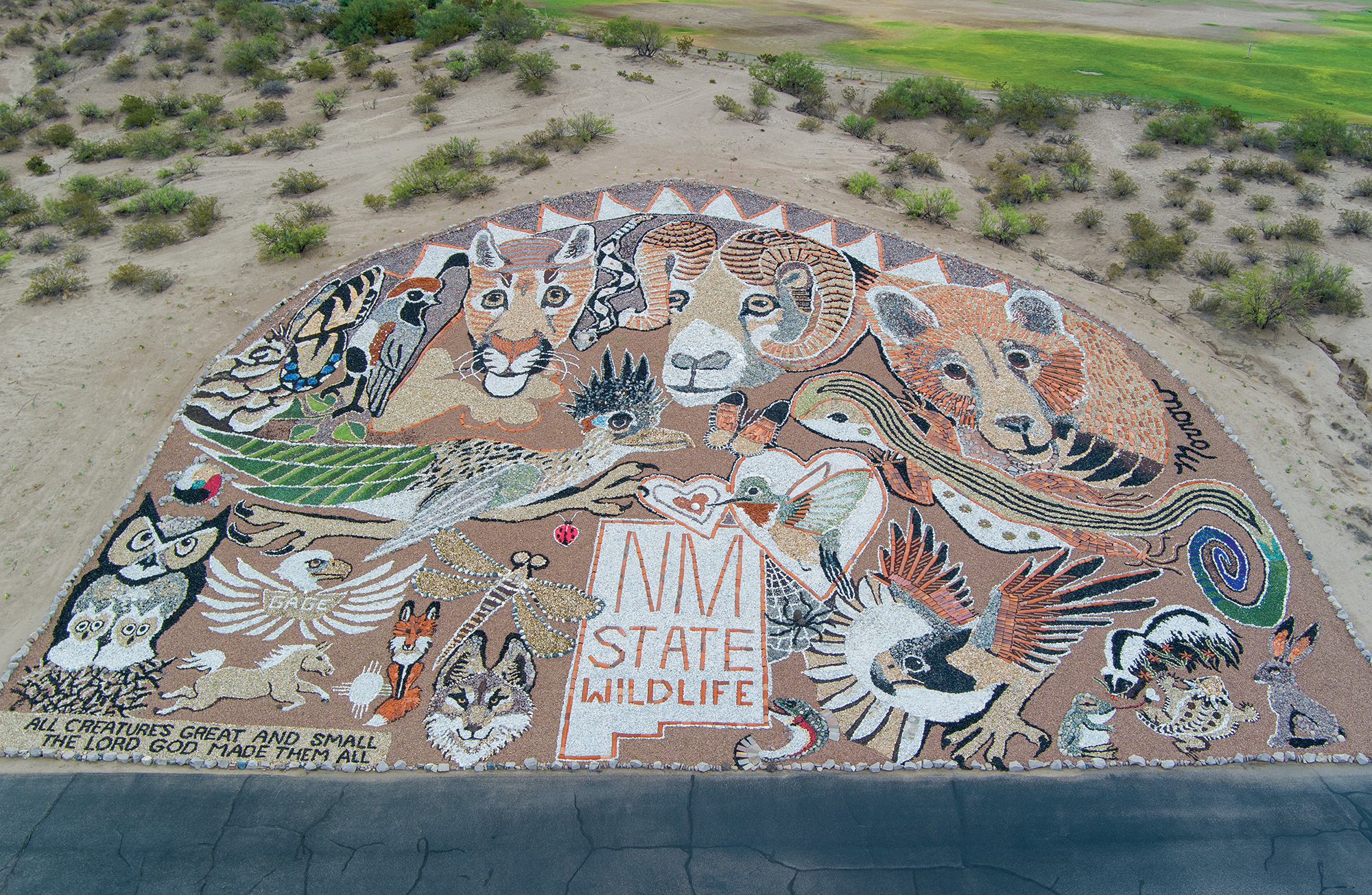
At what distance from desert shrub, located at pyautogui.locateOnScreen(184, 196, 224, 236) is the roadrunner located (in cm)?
920

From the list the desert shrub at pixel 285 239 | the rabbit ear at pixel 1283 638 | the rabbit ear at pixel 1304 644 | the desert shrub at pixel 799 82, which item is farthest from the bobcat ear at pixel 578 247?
the rabbit ear at pixel 1304 644

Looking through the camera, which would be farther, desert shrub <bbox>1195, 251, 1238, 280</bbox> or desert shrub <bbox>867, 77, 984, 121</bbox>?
desert shrub <bbox>867, 77, 984, 121</bbox>

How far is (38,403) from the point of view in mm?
15828

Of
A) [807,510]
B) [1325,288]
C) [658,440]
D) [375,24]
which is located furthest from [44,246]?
[1325,288]

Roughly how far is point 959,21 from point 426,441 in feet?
142

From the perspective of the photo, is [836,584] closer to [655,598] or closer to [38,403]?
[655,598]

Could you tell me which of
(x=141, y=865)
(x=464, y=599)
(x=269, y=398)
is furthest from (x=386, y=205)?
(x=141, y=865)

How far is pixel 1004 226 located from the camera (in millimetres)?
21234

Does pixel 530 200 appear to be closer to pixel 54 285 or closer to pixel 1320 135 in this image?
pixel 54 285

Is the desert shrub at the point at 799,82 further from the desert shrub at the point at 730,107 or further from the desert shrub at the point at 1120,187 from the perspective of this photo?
the desert shrub at the point at 1120,187

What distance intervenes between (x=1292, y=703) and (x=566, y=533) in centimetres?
1247

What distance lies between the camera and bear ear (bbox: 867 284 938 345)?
1733 centimetres

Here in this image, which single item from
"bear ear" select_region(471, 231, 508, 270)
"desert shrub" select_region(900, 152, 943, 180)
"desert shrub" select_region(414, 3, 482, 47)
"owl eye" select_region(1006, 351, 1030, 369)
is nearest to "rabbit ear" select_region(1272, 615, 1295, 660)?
"owl eye" select_region(1006, 351, 1030, 369)

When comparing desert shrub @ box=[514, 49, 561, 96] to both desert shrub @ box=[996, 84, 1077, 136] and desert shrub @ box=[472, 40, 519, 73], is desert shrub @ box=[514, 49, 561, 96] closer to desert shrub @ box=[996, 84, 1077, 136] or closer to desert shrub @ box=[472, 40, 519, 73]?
desert shrub @ box=[472, 40, 519, 73]
